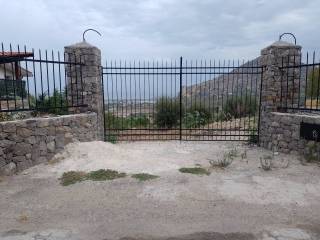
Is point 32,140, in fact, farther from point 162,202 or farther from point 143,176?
point 162,202

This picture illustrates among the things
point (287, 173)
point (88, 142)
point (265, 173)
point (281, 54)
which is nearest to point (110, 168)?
point (88, 142)

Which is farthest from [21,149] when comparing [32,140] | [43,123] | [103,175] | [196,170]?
[196,170]

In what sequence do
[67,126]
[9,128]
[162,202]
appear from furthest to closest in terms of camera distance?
[67,126] < [9,128] < [162,202]

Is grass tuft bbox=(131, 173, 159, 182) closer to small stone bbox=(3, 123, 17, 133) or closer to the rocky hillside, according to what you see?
small stone bbox=(3, 123, 17, 133)

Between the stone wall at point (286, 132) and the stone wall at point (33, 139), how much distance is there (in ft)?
16.0

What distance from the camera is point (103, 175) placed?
5.97m

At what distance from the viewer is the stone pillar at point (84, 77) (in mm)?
8102

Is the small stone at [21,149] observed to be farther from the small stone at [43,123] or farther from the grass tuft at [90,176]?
the grass tuft at [90,176]

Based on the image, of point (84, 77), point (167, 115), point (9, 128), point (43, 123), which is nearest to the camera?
point (9, 128)

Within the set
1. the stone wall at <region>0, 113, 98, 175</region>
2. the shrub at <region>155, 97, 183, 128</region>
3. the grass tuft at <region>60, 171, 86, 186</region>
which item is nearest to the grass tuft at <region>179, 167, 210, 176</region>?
the grass tuft at <region>60, 171, 86, 186</region>

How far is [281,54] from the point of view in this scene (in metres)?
8.12

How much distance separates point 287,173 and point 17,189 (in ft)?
16.4

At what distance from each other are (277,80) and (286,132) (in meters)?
1.50

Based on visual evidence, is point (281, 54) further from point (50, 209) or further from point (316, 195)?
point (50, 209)
